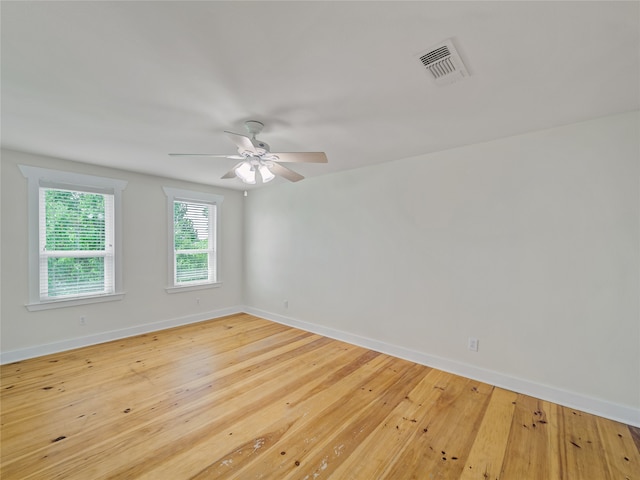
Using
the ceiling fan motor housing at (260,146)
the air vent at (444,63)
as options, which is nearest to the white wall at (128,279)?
the ceiling fan motor housing at (260,146)

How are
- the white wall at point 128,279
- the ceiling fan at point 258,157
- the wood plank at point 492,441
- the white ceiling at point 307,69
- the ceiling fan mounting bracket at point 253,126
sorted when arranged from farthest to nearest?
1. the white wall at point 128,279
2. the ceiling fan mounting bracket at point 253,126
3. the ceiling fan at point 258,157
4. the wood plank at point 492,441
5. the white ceiling at point 307,69

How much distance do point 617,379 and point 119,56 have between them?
13.7 ft

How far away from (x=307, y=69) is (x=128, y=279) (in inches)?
155

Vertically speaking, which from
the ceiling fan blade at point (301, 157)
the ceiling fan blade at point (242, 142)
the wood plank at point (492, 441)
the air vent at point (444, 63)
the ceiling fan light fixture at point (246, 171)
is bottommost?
the wood plank at point (492, 441)

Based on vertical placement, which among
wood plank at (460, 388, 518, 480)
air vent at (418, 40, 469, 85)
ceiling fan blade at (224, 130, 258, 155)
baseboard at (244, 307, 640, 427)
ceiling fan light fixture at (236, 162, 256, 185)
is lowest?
wood plank at (460, 388, 518, 480)

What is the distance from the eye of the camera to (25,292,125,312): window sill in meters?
3.28

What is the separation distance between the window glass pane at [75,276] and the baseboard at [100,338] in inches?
23.8

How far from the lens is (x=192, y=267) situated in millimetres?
4852

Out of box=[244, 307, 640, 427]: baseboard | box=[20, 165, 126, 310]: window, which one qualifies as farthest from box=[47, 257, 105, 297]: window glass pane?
box=[244, 307, 640, 427]: baseboard

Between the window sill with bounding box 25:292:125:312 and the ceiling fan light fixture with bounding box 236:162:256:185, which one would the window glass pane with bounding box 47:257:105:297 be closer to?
the window sill with bounding box 25:292:125:312

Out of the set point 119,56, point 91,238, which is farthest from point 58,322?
point 119,56

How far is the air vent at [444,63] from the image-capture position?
4.90 ft

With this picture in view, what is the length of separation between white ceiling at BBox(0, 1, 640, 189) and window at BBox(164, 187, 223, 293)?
1.91m

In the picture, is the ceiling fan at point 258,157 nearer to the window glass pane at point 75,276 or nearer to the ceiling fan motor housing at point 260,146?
the ceiling fan motor housing at point 260,146
